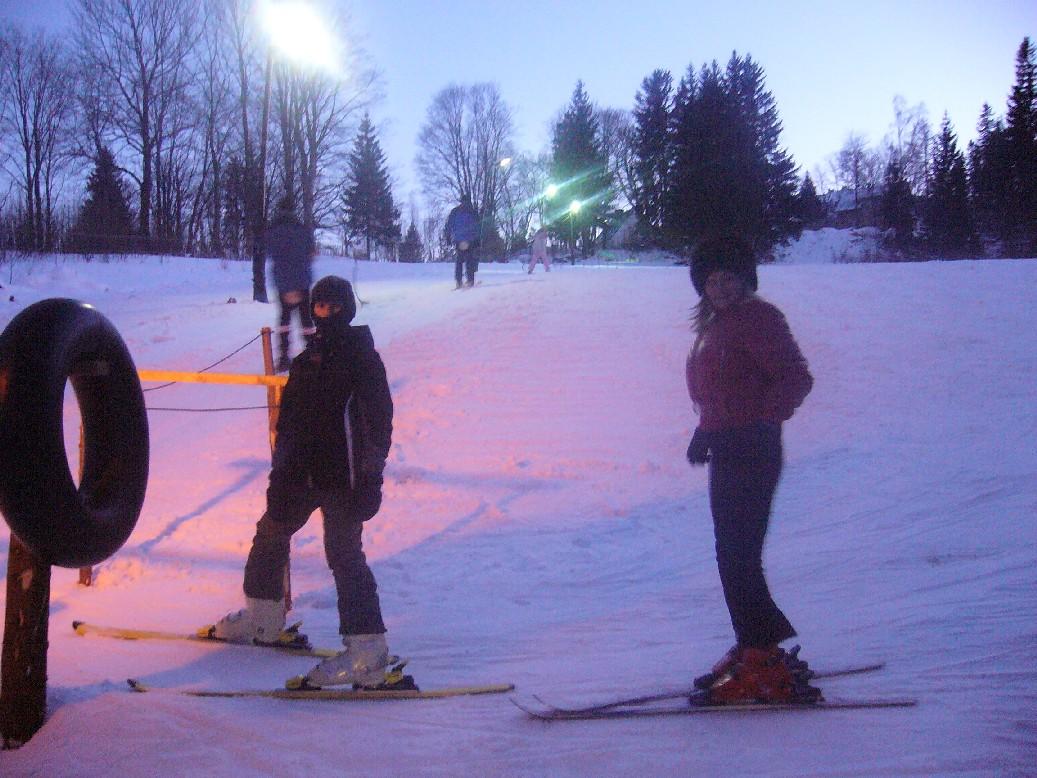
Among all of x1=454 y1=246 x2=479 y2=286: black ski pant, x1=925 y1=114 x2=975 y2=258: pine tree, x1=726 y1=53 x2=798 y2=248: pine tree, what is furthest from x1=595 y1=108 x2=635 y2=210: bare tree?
x1=454 y1=246 x2=479 y2=286: black ski pant

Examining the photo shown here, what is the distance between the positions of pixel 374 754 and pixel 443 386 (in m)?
7.68

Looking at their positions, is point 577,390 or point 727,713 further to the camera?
point 577,390

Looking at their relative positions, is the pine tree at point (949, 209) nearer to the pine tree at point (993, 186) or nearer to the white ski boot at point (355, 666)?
the pine tree at point (993, 186)

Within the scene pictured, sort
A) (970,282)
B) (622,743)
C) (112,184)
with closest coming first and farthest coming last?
(622,743), (970,282), (112,184)

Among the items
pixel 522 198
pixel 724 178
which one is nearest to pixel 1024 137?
pixel 724 178

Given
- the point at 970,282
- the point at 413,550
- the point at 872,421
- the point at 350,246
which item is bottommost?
the point at 413,550

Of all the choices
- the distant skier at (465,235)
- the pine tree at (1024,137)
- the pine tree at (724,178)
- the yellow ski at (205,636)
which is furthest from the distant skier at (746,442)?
the pine tree at (1024,137)

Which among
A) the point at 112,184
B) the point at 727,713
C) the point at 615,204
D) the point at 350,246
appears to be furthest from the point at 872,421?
the point at 350,246

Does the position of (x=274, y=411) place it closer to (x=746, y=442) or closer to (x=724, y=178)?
(x=746, y=442)

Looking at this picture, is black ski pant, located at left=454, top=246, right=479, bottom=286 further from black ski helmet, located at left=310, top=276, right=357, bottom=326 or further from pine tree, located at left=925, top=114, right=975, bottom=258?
pine tree, located at left=925, top=114, right=975, bottom=258

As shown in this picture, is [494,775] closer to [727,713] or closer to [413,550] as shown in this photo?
[727,713]

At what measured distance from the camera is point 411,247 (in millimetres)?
70750

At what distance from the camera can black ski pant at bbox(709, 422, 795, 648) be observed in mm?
3113

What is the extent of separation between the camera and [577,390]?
1003cm
